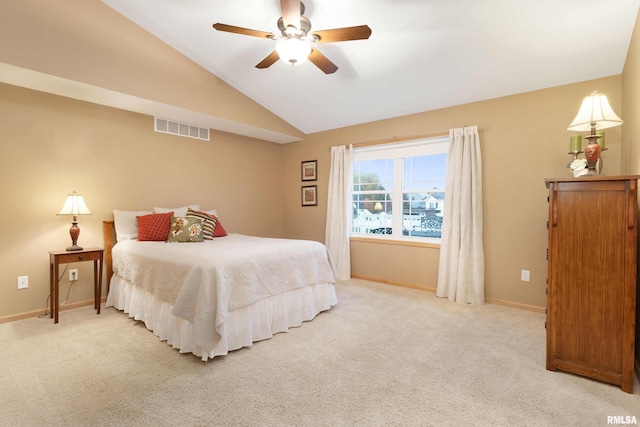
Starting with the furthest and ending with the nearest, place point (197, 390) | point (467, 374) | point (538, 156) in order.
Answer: point (538, 156) → point (467, 374) → point (197, 390)

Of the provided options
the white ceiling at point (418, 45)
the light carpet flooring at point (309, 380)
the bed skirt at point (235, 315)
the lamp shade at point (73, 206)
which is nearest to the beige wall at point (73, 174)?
the lamp shade at point (73, 206)

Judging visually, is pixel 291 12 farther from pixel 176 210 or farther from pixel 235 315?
→ pixel 176 210

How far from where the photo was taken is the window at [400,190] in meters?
4.06

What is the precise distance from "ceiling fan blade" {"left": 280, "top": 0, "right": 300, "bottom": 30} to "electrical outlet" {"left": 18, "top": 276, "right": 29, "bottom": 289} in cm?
338

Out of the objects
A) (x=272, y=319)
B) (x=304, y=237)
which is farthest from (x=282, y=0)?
(x=304, y=237)

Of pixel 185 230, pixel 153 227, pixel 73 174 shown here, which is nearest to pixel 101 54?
pixel 73 174

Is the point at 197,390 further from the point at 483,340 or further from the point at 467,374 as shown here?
the point at 483,340

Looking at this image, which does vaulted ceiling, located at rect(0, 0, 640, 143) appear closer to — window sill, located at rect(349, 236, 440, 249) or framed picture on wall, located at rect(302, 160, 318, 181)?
framed picture on wall, located at rect(302, 160, 318, 181)

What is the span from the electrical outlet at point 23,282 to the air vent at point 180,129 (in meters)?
2.07

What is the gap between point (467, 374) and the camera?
207 cm

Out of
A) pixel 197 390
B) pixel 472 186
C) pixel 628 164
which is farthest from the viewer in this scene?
pixel 472 186

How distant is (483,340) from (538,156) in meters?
1.99

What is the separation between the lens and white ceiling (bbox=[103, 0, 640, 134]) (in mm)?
2434

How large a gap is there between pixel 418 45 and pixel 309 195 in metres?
2.88
